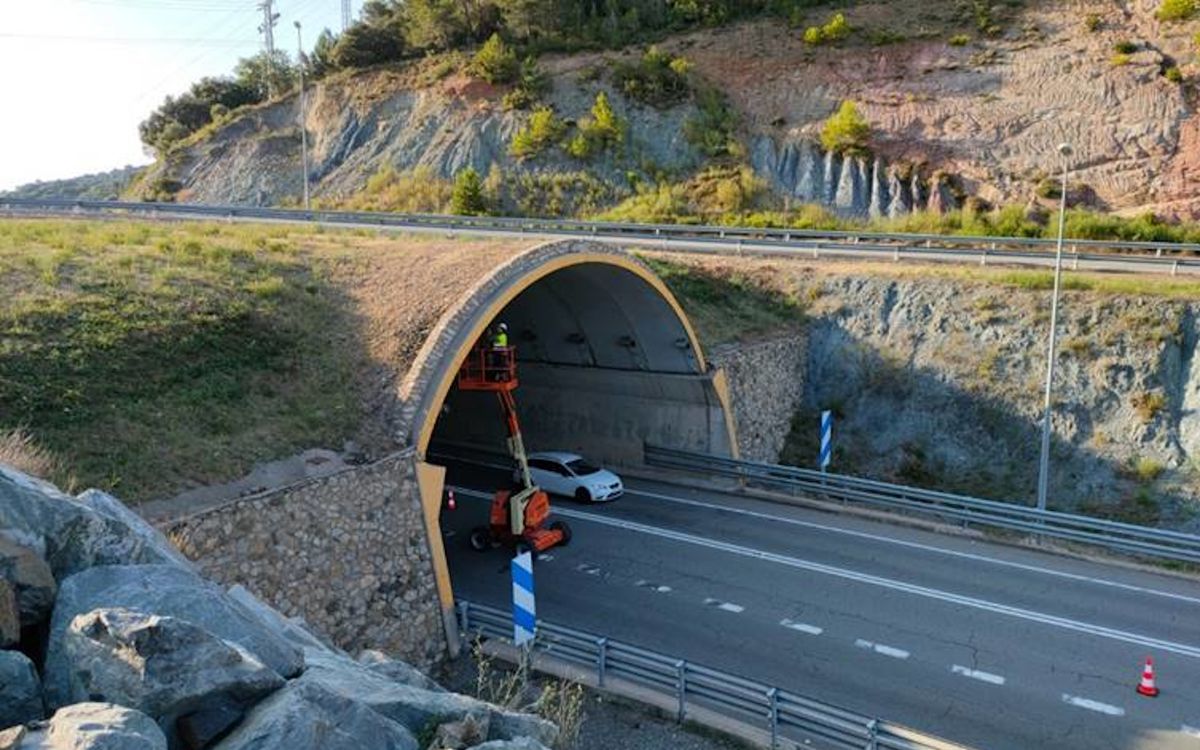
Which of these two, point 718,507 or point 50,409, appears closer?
point 50,409

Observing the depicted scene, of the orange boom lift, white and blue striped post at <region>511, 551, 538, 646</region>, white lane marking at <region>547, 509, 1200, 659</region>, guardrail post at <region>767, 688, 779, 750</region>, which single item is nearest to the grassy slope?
the orange boom lift

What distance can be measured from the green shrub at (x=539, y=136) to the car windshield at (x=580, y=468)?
31736mm

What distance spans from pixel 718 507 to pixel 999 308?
1147 cm

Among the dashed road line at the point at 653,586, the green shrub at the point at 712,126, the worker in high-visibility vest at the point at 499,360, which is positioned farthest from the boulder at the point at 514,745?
the green shrub at the point at 712,126

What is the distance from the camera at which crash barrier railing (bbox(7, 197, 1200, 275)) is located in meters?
29.2

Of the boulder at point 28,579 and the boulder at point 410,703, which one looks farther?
the boulder at point 410,703

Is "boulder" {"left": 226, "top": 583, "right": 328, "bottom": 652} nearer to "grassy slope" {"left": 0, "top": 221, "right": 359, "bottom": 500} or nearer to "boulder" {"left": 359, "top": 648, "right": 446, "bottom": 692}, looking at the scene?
"boulder" {"left": 359, "top": 648, "right": 446, "bottom": 692}

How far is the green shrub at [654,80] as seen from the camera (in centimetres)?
5125

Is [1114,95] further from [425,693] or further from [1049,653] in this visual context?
[425,693]

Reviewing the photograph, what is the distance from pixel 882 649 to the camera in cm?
1431

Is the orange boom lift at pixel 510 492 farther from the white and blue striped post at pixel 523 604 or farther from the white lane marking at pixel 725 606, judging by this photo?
the white and blue striped post at pixel 523 604

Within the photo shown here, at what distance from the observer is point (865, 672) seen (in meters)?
13.6

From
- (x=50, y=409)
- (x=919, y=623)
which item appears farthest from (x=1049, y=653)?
(x=50, y=409)

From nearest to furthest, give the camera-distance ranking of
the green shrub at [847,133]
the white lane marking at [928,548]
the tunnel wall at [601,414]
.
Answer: the white lane marking at [928,548], the tunnel wall at [601,414], the green shrub at [847,133]
